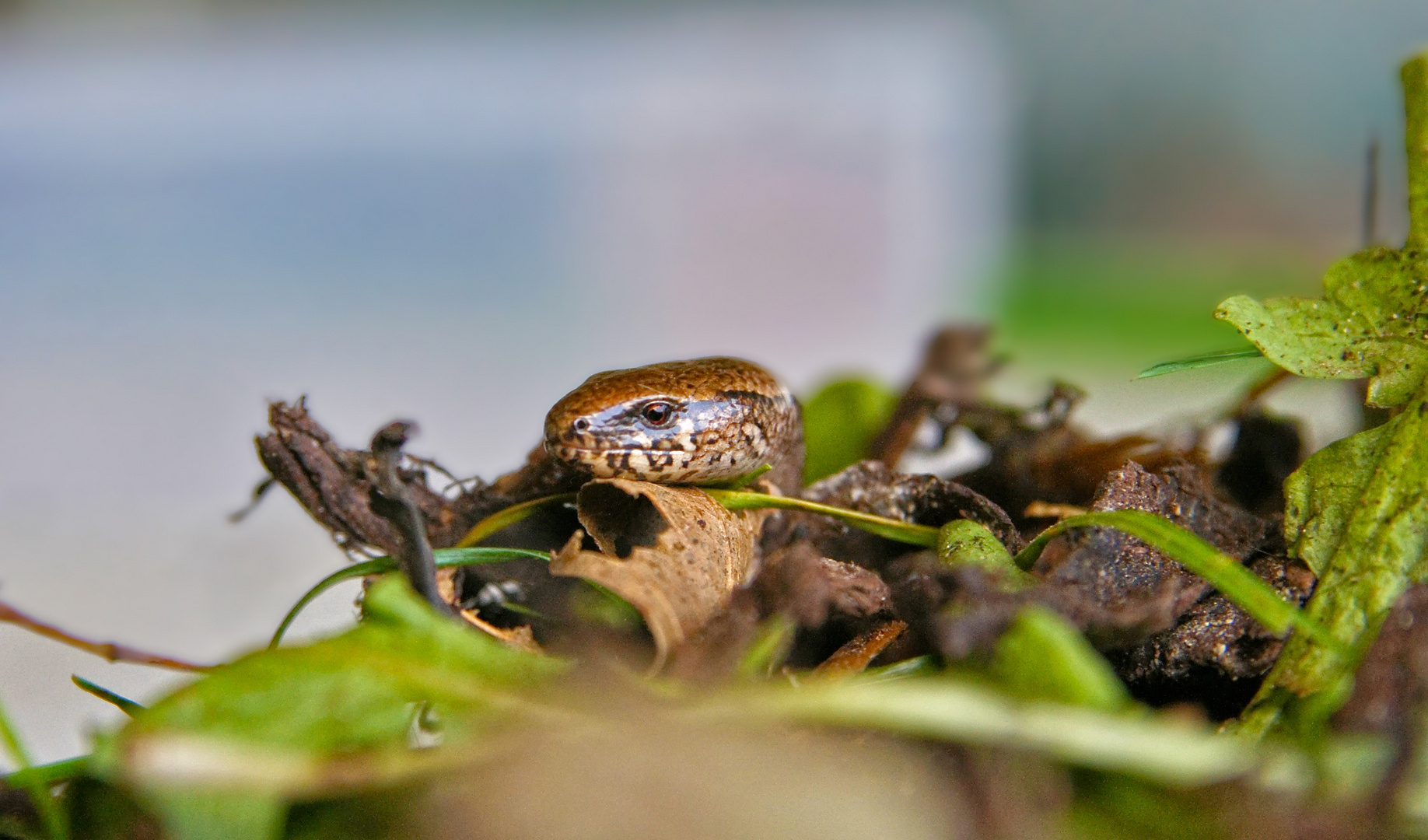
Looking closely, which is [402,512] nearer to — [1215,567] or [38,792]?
[38,792]

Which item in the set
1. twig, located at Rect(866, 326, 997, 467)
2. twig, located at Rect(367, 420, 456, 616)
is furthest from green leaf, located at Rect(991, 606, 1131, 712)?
twig, located at Rect(866, 326, 997, 467)

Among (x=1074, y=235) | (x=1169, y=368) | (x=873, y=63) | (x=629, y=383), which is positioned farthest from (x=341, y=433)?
(x=1074, y=235)

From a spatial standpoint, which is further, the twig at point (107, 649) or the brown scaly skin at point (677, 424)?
the brown scaly skin at point (677, 424)

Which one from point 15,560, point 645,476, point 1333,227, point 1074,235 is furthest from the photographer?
point 1074,235

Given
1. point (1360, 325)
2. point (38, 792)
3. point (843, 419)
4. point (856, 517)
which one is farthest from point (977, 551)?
point (843, 419)

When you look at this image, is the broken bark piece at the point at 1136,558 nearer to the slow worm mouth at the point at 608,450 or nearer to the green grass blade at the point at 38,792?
the slow worm mouth at the point at 608,450

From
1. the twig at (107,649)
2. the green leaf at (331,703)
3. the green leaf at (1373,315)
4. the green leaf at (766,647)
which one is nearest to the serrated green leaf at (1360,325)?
the green leaf at (1373,315)

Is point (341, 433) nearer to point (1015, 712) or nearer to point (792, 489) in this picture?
point (792, 489)
